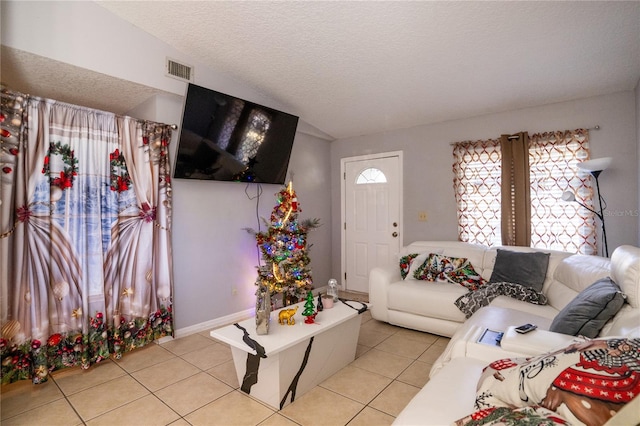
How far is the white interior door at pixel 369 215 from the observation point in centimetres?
448

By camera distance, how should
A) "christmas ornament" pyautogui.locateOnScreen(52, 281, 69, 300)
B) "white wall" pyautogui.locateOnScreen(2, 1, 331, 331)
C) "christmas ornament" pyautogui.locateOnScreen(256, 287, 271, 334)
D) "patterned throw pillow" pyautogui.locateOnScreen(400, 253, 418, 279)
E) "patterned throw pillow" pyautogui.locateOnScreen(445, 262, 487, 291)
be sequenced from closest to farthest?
"christmas ornament" pyautogui.locateOnScreen(256, 287, 271, 334) → "white wall" pyautogui.locateOnScreen(2, 1, 331, 331) → "christmas ornament" pyautogui.locateOnScreen(52, 281, 69, 300) → "patterned throw pillow" pyautogui.locateOnScreen(445, 262, 487, 291) → "patterned throw pillow" pyautogui.locateOnScreen(400, 253, 418, 279)

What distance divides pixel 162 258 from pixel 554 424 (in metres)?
3.08

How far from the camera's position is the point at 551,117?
3.36 metres

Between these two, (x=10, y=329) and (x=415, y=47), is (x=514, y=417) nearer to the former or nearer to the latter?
(x=415, y=47)

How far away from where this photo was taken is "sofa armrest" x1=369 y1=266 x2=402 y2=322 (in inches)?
135

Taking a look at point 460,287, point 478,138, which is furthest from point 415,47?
point 460,287

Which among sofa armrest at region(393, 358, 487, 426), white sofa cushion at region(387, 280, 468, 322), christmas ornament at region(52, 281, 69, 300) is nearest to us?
sofa armrest at region(393, 358, 487, 426)

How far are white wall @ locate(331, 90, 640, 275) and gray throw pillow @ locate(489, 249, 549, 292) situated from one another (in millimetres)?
788

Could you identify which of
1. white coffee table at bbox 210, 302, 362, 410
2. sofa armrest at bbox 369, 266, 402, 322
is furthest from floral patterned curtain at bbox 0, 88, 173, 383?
sofa armrest at bbox 369, 266, 402, 322

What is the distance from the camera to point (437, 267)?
11.3ft

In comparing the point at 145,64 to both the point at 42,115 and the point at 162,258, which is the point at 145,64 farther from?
the point at 162,258

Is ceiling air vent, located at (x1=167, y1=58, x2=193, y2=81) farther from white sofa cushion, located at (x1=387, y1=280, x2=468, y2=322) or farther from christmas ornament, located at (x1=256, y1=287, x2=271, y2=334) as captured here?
white sofa cushion, located at (x1=387, y1=280, x2=468, y2=322)

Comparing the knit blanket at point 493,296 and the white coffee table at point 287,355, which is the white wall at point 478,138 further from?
the white coffee table at point 287,355

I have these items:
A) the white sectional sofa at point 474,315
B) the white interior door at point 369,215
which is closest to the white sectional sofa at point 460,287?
the white sectional sofa at point 474,315
